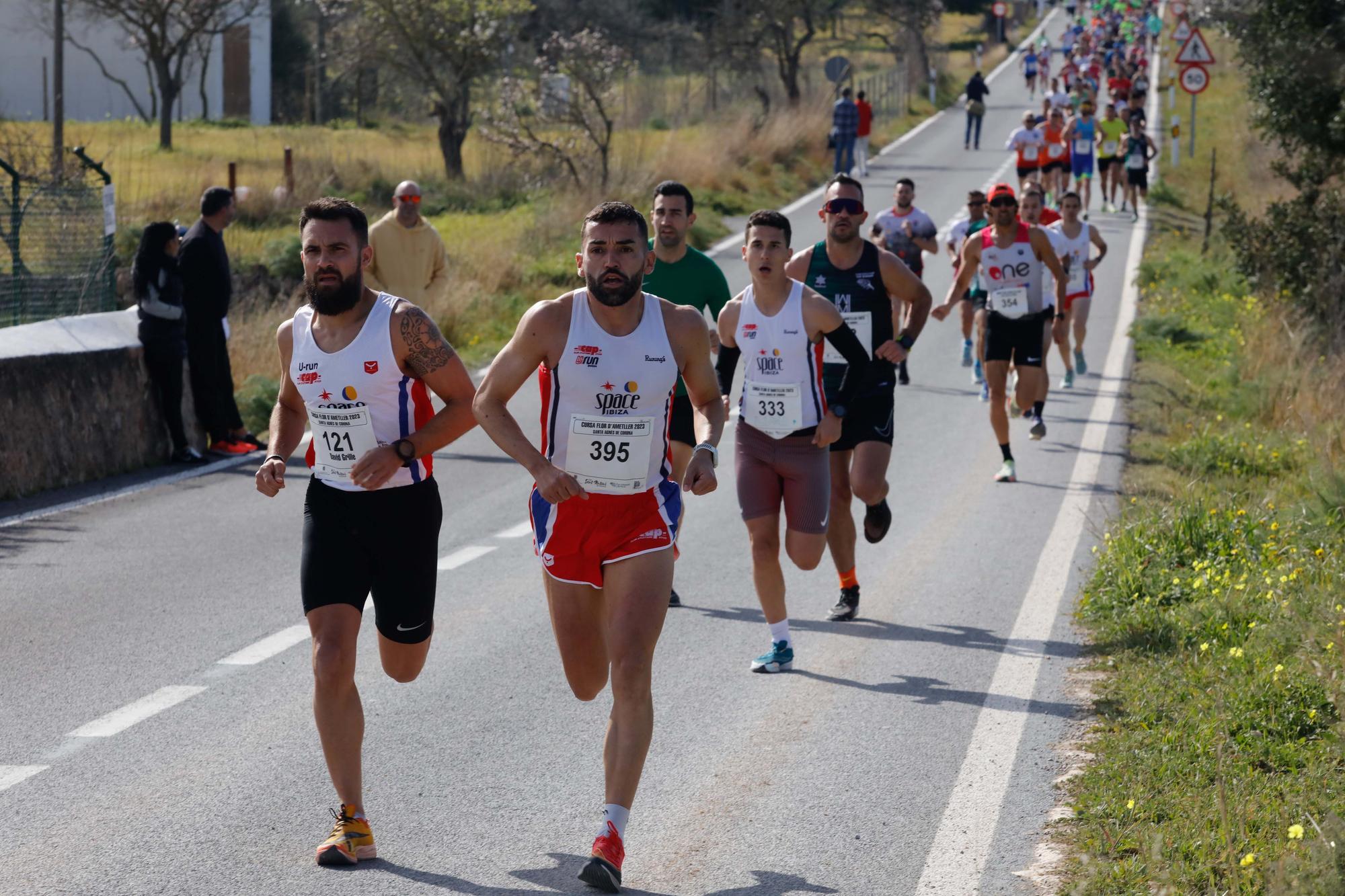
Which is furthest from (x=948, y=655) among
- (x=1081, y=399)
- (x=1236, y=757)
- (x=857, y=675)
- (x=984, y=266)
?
(x=1081, y=399)

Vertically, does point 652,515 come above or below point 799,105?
below

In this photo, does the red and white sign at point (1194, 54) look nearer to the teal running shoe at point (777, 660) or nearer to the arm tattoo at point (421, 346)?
the teal running shoe at point (777, 660)

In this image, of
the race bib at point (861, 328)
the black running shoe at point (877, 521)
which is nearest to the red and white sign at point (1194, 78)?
the black running shoe at point (877, 521)

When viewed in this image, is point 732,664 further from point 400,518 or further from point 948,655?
point 400,518

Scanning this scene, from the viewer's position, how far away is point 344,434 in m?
5.33

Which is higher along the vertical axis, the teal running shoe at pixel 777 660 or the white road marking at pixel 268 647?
the teal running shoe at pixel 777 660

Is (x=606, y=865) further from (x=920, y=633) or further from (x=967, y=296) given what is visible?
(x=967, y=296)

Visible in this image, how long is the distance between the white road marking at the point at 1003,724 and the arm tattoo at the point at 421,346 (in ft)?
7.04

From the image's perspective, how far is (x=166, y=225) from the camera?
12711mm

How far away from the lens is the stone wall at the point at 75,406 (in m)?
11.5

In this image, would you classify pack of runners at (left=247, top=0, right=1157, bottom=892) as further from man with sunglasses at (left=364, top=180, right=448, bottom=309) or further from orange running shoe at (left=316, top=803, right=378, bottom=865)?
man with sunglasses at (left=364, top=180, right=448, bottom=309)

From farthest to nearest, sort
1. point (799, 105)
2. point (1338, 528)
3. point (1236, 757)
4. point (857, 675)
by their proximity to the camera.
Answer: point (799, 105) → point (1338, 528) → point (857, 675) → point (1236, 757)

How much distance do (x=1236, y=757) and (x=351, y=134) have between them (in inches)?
1691

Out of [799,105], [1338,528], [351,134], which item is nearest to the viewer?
[1338,528]
